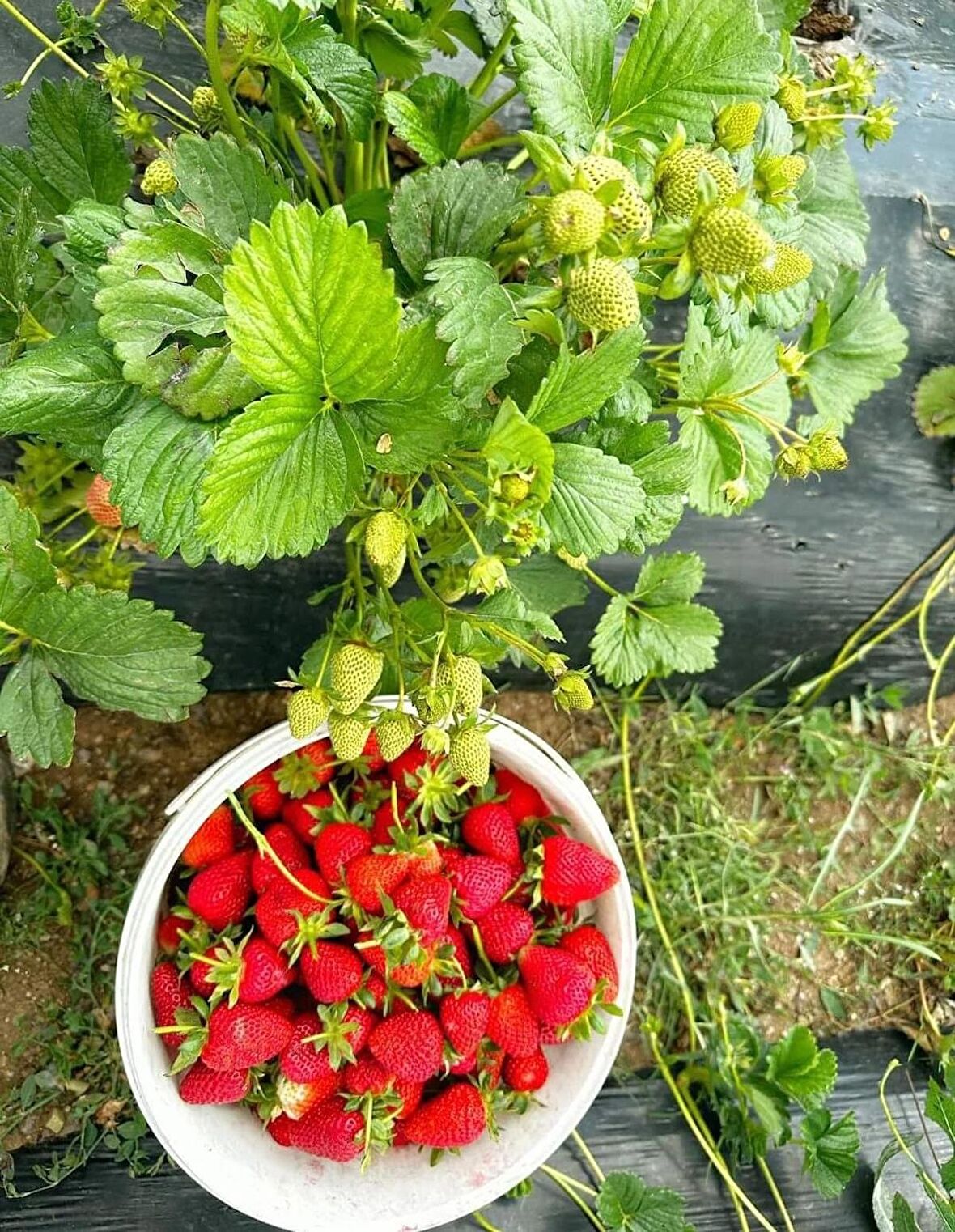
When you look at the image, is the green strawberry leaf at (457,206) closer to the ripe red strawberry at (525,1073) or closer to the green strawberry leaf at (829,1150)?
the ripe red strawberry at (525,1073)

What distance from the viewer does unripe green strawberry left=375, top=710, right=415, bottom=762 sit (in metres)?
0.66

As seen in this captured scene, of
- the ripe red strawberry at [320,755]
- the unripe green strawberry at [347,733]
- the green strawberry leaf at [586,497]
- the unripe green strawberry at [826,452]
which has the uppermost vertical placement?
the unripe green strawberry at [826,452]

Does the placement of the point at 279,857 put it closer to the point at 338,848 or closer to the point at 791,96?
the point at 338,848

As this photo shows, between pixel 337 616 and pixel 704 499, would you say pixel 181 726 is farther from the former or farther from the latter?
pixel 704 499

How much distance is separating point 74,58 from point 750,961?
1212mm

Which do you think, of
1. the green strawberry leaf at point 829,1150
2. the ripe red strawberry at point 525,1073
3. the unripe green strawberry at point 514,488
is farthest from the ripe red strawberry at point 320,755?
the green strawberry leaf at point 829,1150

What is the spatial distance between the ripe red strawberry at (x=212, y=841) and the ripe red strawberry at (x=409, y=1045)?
21 centimetres

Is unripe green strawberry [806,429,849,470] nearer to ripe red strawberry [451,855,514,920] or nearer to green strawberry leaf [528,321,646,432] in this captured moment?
green strawberry leaf [528,321,646,432]

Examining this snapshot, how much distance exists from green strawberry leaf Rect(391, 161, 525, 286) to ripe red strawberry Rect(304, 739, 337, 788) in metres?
0.45

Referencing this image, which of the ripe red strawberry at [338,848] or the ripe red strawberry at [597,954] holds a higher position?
the ripe red strawberry at [338,848]

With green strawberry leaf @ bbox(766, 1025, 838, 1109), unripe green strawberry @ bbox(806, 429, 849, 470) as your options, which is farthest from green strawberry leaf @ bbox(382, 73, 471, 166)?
green strawberry leaf @ bbox(766, 1025, 838, 1109)

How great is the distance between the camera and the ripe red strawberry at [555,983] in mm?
890

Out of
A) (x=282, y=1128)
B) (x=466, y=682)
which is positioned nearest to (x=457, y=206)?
(x=466, y=682)

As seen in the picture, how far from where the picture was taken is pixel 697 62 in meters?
0.63
